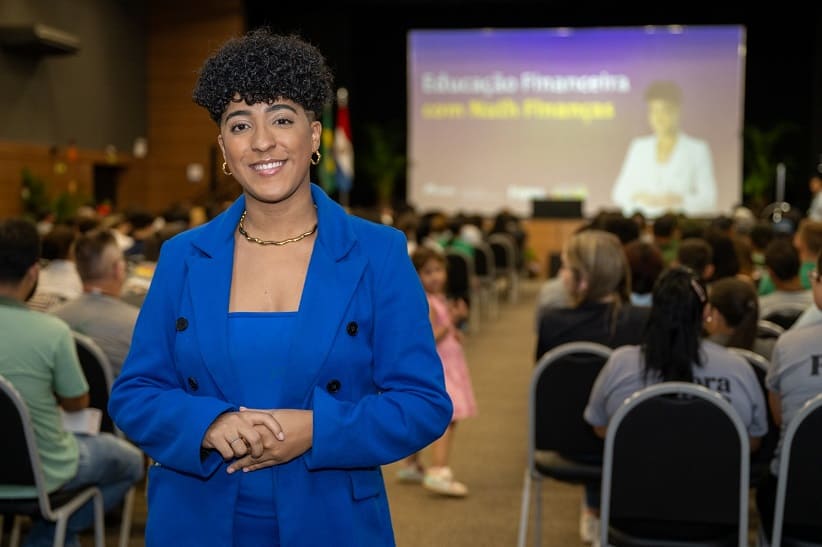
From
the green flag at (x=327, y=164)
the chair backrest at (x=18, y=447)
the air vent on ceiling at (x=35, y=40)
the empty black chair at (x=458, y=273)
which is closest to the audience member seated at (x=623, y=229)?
the empty black chair at (x=458, y=273)

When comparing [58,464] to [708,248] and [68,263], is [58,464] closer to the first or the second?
[68,263]

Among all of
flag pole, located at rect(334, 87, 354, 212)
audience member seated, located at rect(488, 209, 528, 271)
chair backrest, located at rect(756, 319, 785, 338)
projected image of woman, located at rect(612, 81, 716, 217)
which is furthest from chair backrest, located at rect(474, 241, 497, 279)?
chair backrest, located at rect(756, 319, 785, 338)

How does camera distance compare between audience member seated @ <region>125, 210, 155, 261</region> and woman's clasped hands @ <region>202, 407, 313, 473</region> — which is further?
audience member seated @ <region>125, 210, 155, 261</region>

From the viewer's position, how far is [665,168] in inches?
693

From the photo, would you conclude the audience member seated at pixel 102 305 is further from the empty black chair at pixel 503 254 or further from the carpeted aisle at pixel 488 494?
the empty black chair at pixel 503 254

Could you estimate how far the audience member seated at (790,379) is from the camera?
3.21 meters

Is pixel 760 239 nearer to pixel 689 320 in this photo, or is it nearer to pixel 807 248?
pixel 807 248

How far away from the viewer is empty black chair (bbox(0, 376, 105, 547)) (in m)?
3.07

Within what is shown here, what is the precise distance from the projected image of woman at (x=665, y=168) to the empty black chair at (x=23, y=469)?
1500 cm

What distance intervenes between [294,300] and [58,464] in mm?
1908

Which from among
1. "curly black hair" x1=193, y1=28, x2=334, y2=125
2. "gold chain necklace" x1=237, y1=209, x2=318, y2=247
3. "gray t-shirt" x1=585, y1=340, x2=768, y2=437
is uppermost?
"curly black hair" x1=193, y1=28, x2=334, y2=125

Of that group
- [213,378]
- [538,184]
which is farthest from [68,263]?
[538,184]

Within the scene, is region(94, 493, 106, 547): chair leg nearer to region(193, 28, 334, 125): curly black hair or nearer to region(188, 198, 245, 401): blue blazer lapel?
region(188, 198, 245, 401): blue blazer lapel

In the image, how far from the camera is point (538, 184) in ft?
61.0
